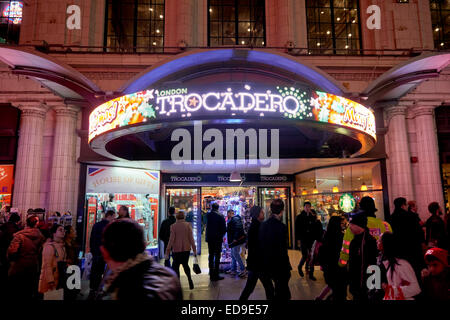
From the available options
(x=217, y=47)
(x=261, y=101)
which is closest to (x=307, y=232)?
(x=261, y=101)

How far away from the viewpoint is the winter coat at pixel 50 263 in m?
4.96

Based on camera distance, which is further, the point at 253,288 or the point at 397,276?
the point at 253,288

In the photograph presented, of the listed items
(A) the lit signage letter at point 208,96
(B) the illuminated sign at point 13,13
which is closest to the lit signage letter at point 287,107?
(A) the lit signage letter at point 208,96

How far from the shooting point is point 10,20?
10.5 m

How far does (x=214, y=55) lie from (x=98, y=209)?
6.39 metres

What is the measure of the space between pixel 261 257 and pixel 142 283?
3370 mm

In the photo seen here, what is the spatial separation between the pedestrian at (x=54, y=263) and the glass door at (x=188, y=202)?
6747mm

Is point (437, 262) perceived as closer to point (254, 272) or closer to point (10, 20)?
point (254, 272)

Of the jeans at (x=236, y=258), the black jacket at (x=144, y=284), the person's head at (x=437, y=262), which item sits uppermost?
the black jacket at (x=144, y=284)

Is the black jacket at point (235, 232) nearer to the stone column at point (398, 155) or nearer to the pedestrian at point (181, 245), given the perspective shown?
the pedestrian at point (181, 245)

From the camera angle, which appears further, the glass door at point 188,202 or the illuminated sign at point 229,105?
the glass door at point 188,202

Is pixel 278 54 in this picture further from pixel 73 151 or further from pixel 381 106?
pixel 73 151

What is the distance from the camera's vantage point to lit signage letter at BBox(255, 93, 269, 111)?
212 inches
